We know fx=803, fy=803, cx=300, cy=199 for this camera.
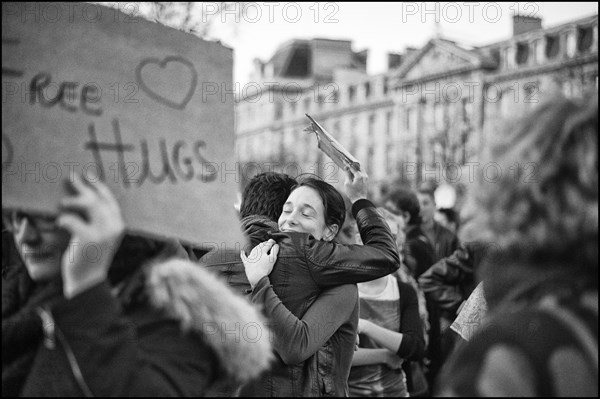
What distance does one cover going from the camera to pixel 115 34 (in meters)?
1.70

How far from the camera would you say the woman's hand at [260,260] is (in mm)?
2770

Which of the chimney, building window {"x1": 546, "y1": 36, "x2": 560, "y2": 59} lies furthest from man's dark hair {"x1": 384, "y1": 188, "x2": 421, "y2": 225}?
the chimney

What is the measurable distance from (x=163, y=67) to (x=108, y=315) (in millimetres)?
555

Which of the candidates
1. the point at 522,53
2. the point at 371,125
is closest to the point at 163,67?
the point at 522,53

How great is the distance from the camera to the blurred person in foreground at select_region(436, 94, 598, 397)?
1429mm

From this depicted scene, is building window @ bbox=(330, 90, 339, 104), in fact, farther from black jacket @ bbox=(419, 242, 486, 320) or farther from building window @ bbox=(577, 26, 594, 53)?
black jacket @ bbox=(419, 242, 486, 320)

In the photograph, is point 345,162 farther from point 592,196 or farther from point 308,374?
point 592,196

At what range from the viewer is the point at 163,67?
1.74 m

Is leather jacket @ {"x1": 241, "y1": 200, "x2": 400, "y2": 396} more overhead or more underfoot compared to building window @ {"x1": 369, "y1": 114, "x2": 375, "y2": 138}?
more underfoot

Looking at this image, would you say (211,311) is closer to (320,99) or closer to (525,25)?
(525,25)

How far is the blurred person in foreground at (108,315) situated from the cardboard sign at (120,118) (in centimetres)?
7

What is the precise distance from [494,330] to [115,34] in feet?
3.22

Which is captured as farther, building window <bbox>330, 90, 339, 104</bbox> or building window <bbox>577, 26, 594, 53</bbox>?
building window <bbox>330, 90, 339, 104</bbox>

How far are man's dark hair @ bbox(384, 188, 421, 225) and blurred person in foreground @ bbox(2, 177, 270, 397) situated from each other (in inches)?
163
